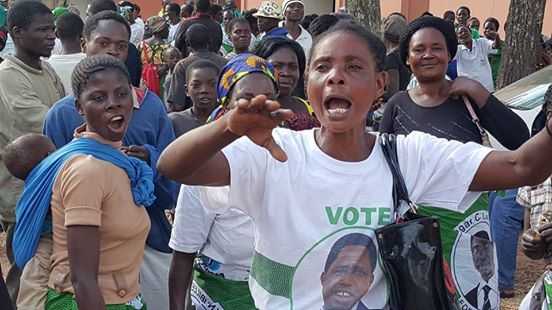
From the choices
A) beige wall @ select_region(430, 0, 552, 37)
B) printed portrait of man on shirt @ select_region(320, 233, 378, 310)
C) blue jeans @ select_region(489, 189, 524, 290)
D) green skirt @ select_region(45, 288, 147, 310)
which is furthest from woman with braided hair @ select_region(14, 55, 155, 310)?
beige wall @ select_region(430, 0, 552, 37)

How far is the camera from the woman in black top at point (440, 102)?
387cm

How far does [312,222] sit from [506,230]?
14.0 feet

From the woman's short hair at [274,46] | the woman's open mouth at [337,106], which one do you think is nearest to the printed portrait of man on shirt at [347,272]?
the woman's open mouth at [337,106]

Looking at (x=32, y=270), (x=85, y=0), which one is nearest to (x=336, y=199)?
(x=32, y=270)

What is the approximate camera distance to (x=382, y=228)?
2.28 m

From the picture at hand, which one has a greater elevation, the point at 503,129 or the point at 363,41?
the point at 363,41

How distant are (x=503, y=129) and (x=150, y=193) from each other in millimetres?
1685

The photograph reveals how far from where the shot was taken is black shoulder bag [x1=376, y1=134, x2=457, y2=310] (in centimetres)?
229

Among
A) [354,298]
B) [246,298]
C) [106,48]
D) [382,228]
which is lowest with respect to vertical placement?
[246,298]

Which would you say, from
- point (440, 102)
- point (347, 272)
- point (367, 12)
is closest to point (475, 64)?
point (367, 12)

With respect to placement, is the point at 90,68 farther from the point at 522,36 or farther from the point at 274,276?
the point at 522,36

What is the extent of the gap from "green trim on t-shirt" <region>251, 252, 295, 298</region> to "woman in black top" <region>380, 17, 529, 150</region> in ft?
5.79

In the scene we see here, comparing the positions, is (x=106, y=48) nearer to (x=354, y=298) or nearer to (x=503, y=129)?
(x=503, y=129)

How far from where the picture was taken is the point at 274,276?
2334 millimetres
